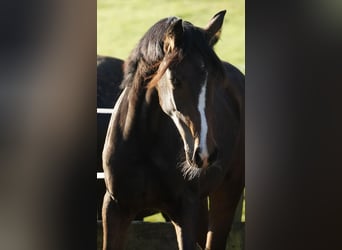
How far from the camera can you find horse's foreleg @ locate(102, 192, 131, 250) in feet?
14.8

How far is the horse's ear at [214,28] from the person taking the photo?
447 centimetres

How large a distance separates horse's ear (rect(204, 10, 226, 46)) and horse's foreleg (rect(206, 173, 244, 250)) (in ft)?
2.80

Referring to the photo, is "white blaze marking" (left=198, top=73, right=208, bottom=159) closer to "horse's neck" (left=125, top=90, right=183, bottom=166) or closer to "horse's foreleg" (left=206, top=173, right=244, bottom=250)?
"horse's neck" (left=125, top=90, right=183, bottom=166)

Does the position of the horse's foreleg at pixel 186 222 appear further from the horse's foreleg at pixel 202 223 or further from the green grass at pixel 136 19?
the green grass at pixel 136 19

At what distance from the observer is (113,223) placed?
4.53 m

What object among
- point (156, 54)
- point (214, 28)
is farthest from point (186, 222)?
point (214, 28)

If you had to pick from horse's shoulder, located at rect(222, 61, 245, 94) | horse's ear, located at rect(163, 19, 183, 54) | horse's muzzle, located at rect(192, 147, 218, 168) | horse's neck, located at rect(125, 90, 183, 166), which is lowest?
horse's muzzle, located at rect(192, 147, 218, 168)

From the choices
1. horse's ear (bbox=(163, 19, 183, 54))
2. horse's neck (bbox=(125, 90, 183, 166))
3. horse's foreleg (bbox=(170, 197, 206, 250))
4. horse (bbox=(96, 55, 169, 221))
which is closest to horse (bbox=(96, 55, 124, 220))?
horse (bbox=(96, 55, 169, 221))

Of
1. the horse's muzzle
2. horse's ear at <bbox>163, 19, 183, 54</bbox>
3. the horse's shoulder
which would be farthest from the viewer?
the horse's shoulder

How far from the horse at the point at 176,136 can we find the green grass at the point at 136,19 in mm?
52

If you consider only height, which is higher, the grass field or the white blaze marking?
the grass field
